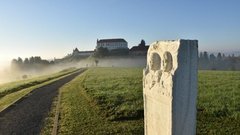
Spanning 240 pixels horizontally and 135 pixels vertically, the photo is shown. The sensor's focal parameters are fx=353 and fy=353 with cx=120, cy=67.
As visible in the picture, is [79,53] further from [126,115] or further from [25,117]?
[126,115]

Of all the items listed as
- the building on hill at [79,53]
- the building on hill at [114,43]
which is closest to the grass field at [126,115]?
the building on hill at [114,43]

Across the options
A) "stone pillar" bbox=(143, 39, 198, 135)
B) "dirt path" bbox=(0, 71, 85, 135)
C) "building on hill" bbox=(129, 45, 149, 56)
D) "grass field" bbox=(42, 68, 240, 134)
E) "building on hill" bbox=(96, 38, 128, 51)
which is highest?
"building on hill" bbox=(96, 38, 128, 51)

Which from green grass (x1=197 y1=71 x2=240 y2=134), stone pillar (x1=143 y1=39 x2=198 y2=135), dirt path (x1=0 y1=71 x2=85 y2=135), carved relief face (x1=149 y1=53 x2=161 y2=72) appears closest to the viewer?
stone pillar (x1=143 y1=39 x2=198 y2=135)

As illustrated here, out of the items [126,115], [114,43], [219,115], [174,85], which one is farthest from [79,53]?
[174,85]

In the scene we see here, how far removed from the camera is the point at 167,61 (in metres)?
6.63

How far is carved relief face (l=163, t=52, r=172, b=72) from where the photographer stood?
6.59m

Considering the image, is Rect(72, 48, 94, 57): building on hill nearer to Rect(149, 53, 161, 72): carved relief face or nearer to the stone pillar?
Rect(149, 53, 161, 72): carved relief face

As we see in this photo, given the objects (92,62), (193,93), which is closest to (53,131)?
(193,93)

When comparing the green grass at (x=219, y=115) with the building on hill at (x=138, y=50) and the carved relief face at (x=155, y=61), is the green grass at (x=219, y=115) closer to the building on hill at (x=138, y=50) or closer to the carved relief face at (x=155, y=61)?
the carved relief face at (x=155, y=61)

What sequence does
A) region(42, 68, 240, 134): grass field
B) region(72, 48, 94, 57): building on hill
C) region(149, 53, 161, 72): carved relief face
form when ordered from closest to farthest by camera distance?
1. region(149, 53, 161, 72): carved relief face
2. region(42, 68, 240, 134): grass field
3. region(72, 48, 94, 57): building on hill

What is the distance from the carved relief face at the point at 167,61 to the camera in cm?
659

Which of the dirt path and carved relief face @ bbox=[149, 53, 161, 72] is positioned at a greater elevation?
carved relief face @ bbox=[149, 53, 161, 72]

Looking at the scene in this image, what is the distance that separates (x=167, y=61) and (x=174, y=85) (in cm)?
52

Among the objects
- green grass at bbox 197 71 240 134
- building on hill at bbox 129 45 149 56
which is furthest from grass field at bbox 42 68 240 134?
building on hill at bbox 129 45 149 56
